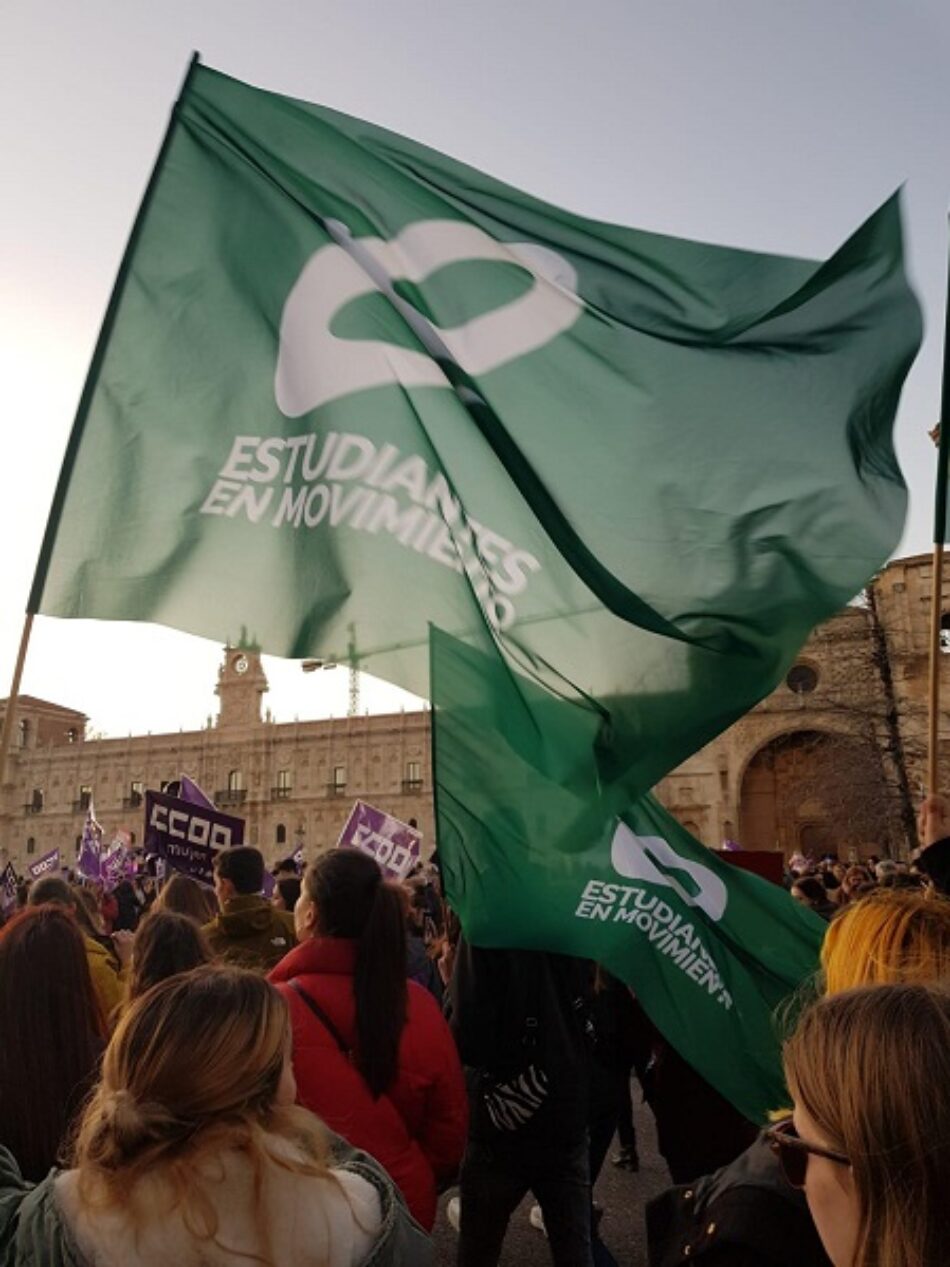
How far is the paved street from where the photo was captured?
18.9 ft

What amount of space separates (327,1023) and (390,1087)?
11.3 inches

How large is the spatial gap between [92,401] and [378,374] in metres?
1.07

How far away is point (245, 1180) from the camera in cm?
197

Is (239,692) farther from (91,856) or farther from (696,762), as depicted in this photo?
(91,856)

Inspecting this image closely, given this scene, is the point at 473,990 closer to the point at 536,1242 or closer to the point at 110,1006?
the point at 110,1006

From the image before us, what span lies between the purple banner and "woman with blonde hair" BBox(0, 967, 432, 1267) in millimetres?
10375

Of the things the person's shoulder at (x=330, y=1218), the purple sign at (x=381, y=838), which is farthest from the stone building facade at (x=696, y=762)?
the person's shoulder at (x=330, y=1218)

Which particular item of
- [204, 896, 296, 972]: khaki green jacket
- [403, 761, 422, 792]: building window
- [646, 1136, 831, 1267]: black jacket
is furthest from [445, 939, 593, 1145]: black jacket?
[403, 761, 422, 792]: building window

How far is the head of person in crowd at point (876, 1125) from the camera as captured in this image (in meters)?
1.42

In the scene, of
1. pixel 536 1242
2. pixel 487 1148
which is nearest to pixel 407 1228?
pixel 487 1148

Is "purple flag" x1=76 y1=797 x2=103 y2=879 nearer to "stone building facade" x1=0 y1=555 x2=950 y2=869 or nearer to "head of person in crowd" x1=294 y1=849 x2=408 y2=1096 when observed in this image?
"stone building facade" x1=0 y1=555 x2=950 y2=869

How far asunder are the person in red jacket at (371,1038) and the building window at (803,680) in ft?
141

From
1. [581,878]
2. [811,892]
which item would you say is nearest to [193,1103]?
[581,878]

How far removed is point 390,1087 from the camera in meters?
3.34
